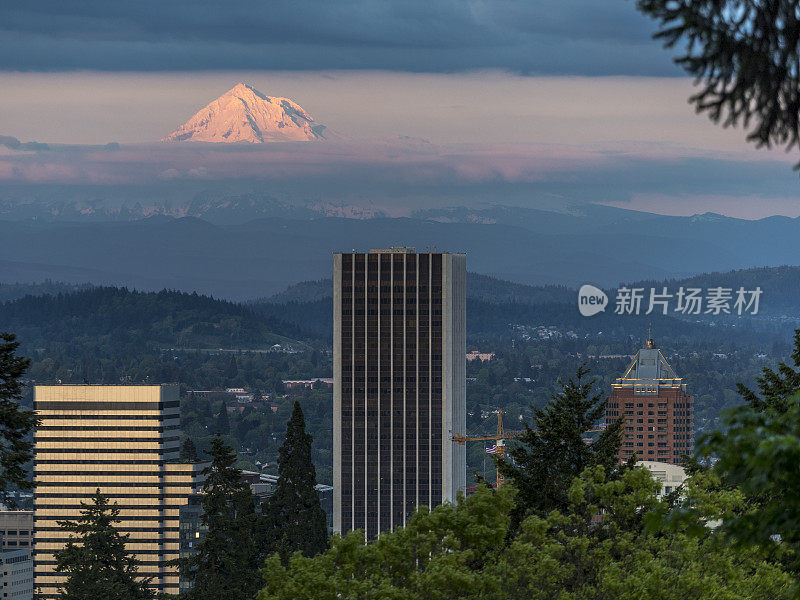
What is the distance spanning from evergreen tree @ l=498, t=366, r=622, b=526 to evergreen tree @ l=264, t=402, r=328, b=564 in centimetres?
4990

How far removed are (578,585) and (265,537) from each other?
187ft

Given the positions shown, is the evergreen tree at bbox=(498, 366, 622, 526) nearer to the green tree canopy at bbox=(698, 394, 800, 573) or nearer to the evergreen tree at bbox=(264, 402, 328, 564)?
the green tree canopy at bbox=(698, 394, 800, 573)

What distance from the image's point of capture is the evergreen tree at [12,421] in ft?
165

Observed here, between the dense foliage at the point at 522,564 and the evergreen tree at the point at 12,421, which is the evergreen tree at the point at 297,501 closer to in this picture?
the evergreen tree at the point at 12,421

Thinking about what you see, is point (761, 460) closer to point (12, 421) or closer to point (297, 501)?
point (12, 421)

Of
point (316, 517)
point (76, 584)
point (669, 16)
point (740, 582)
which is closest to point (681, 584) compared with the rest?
point (740, 582)

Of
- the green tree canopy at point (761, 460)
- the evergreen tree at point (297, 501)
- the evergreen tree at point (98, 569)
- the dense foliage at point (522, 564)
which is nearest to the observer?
the green tree canopy at point (761, 460)

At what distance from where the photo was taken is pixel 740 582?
44312mm

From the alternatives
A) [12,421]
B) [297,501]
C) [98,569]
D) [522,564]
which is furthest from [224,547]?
[522,564]

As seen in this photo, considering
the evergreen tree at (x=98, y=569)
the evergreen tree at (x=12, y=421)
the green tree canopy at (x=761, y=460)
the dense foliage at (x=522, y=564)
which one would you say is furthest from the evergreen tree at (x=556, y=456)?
the evergreen tree at (x=98, y=569)

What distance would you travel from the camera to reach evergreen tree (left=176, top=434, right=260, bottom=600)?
94062mm

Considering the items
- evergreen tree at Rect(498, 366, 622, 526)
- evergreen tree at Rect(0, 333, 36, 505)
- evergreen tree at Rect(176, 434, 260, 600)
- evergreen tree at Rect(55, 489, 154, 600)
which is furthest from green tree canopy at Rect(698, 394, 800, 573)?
evergreen tree at Rect(55, 489, 154, 600)

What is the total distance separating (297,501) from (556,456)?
5586 cm

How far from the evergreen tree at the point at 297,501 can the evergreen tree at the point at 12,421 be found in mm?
56497
